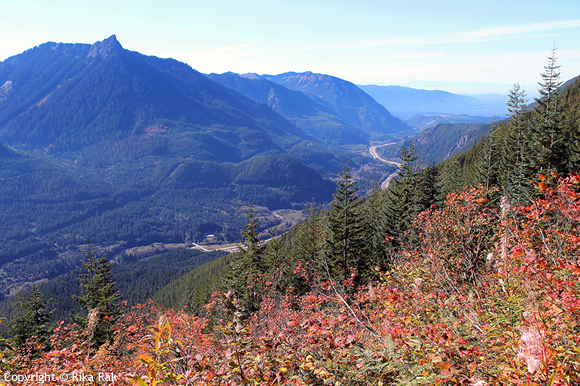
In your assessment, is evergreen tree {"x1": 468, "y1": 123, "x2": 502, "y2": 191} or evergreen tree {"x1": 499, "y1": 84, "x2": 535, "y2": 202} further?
evergreen tree {"x1": 468, "y1": 123, "x2": 502, "y2": 191}

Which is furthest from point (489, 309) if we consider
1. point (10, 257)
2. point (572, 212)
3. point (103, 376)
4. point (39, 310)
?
point (10, 257)

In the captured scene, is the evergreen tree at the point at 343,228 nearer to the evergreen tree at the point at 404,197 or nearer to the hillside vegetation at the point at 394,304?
the hillside vegetation at the point at 394,304

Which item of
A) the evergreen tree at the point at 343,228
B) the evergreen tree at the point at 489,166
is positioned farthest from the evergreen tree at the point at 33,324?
the evergreen tree at the point at 489,166

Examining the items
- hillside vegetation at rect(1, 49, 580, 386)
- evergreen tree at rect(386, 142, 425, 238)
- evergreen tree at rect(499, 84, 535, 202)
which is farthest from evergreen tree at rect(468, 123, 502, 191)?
evergreen tree at rect(386, 142, 425, 238)

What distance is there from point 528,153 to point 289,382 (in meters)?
36.2

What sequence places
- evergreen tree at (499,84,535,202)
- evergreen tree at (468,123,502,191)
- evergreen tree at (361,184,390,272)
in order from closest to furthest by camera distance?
evergreen tree at (499,84,535,202) < evergreen tree at (361,184,390,272) < evergreen tree at (468,123,502,191)

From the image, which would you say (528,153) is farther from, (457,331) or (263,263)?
(457,331)

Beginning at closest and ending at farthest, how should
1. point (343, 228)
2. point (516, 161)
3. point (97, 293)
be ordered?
point (97, 293)
point (343, 228)
point (516, 161)

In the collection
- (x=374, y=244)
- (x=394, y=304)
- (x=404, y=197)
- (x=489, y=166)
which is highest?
(x=489, y=166)

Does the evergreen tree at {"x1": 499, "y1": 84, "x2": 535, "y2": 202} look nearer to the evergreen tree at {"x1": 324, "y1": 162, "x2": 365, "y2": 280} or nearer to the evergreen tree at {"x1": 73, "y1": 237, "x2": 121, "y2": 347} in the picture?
the evergreen tree at {"x1": 324, "y1": 162, "x2": 365, "y2": 280}

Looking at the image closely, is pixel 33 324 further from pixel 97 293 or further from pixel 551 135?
pixel 551 135

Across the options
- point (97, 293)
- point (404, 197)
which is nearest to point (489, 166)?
point (404, 197)

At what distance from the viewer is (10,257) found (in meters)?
172

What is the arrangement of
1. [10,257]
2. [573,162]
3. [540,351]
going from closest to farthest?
[540,351], [573,162], [10,257]
